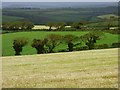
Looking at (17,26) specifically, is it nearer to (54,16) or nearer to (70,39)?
(70,39)

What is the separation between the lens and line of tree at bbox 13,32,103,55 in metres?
57.8

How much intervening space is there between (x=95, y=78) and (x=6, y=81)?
3609mm

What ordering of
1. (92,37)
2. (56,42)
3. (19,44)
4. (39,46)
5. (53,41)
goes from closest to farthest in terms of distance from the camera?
(39,46)
(19,44)
(53,41)
(56,42)
(92,37)

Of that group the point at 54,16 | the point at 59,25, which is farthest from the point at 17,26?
the point at 54,16

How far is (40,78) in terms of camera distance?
12.3 meters

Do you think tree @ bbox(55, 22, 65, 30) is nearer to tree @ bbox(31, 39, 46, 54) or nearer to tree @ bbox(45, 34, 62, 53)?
tree @ bbox(45, 34, 62, 53)

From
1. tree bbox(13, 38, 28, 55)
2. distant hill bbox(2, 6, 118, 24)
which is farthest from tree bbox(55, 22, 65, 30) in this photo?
tree bbox(13, 38, 28, 55)

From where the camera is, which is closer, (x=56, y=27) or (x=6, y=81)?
(x=6, y=81)

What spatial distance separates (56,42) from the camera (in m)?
66.4

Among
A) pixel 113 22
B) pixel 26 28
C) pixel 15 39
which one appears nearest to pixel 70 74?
pixel 15 39

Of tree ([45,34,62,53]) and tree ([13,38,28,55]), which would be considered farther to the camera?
tree ([45,34,62,53])

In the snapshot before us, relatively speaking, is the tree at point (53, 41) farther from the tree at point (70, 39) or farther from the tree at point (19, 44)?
the tree at point (19, 44)

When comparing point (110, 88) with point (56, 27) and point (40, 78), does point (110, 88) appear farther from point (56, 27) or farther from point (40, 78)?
point (56, 27)

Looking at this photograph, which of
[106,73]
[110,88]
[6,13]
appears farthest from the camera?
[6,13]
